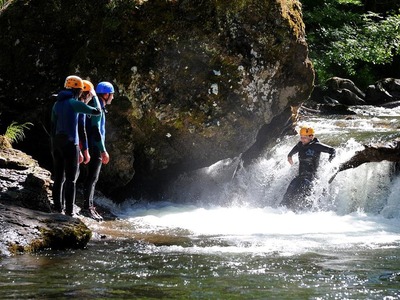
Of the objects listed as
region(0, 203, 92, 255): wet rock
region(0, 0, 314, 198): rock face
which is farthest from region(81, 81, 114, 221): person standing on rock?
region(0, 203, 92, 255): wet rock

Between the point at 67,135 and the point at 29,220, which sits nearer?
the point at 29,220

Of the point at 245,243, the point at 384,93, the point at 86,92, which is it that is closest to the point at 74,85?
the point at 86,92

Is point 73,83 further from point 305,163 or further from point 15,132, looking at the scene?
point 305,163

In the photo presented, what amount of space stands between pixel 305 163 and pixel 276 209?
105 centimetres

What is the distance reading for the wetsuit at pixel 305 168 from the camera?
41.3ft

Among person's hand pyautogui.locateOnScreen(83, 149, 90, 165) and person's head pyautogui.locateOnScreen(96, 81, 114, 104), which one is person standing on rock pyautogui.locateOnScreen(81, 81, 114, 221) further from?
person's hand pyautogui.locateOnScreen(83, 149, 90, 165)

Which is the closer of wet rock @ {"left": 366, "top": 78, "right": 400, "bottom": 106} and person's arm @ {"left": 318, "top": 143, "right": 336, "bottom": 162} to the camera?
person's arm @ {"left": 318, "top": 143, "right": 336, "bottom": 162}

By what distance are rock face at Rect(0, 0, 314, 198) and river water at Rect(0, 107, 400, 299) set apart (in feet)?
4.01

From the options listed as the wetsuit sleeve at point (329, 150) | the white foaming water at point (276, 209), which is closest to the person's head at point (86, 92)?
the white foaming water at point (276, 209)

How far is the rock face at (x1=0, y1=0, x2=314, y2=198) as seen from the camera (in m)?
11.1

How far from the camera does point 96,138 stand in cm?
946

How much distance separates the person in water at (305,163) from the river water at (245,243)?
0.33m

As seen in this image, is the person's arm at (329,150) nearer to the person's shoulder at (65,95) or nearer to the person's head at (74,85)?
the person's head at (74,85)

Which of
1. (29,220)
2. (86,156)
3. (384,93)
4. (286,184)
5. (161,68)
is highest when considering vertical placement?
(384,93)
